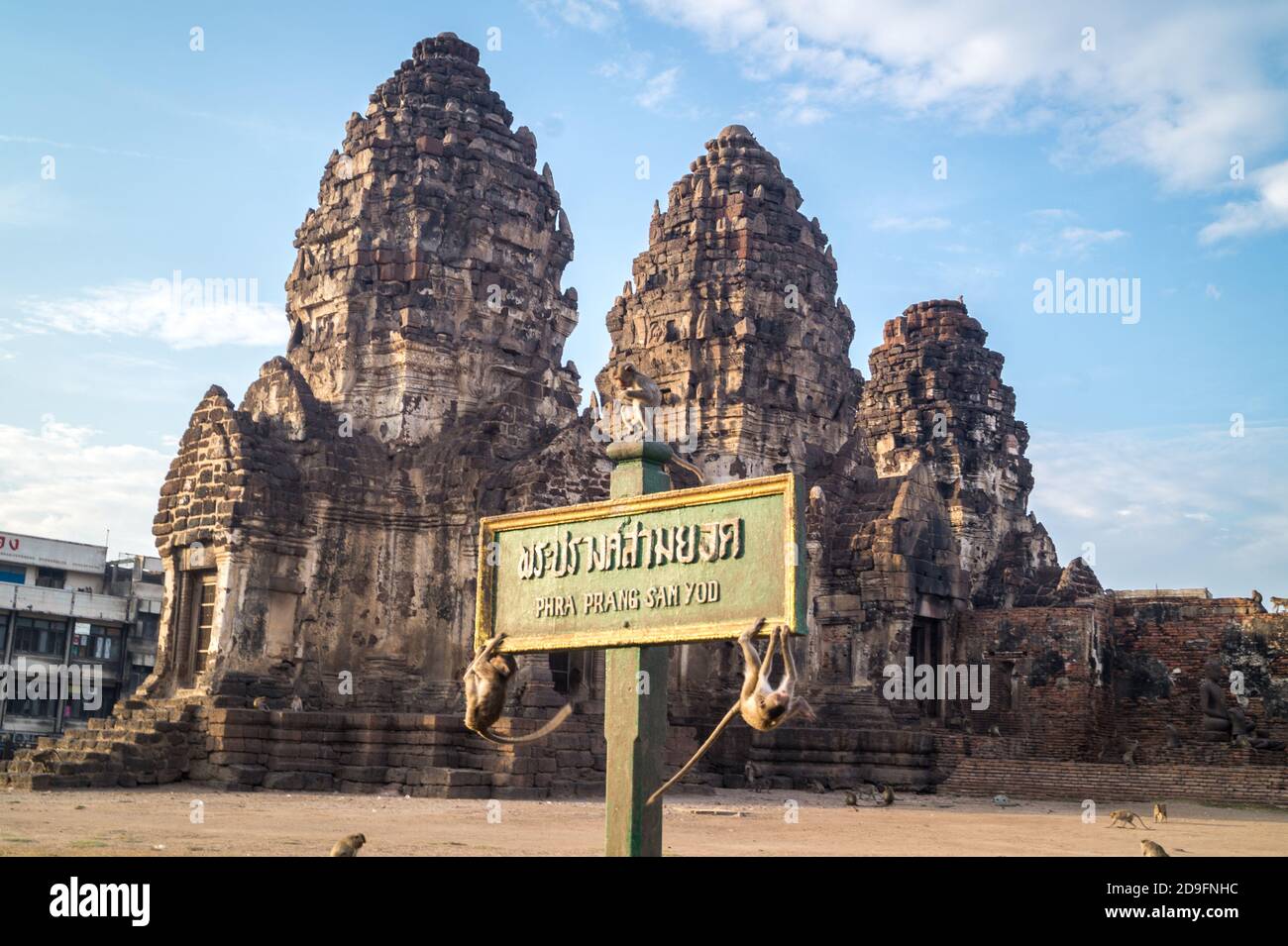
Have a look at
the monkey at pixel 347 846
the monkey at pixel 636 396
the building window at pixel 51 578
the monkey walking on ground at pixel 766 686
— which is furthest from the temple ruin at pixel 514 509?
the building window at pixel 51 578

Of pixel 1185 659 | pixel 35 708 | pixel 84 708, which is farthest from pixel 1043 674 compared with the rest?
pixel 84 708

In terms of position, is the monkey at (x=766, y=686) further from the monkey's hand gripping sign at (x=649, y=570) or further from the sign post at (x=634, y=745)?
the sign post at (x=634, y=745)

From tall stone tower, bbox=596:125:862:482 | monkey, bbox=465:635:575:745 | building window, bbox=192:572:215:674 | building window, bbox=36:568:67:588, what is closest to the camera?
monkey, bbox=465:635:575:745

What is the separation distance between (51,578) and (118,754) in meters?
34.8

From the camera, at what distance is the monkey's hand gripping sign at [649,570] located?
504cm

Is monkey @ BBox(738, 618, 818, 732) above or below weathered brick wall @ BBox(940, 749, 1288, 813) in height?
above

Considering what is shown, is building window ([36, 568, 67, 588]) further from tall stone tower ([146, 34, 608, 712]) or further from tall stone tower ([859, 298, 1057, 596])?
tall stone tower ([859, 298, 1057, 596])

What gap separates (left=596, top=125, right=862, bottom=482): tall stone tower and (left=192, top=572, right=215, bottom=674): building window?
35.7ft

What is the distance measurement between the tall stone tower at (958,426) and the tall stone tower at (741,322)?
6765 mm

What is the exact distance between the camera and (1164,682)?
2961 centimetres

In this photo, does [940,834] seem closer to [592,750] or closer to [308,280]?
[592,750]

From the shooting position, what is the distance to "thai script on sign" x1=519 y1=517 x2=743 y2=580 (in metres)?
5.20

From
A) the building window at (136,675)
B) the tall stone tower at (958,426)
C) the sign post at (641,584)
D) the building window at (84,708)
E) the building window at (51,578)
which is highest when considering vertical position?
the tall stone tower at (958,426)

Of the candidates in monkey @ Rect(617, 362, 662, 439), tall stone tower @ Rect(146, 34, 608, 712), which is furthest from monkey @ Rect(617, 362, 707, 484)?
tall stone tower @ Rect(146, 34, 608, 712)
